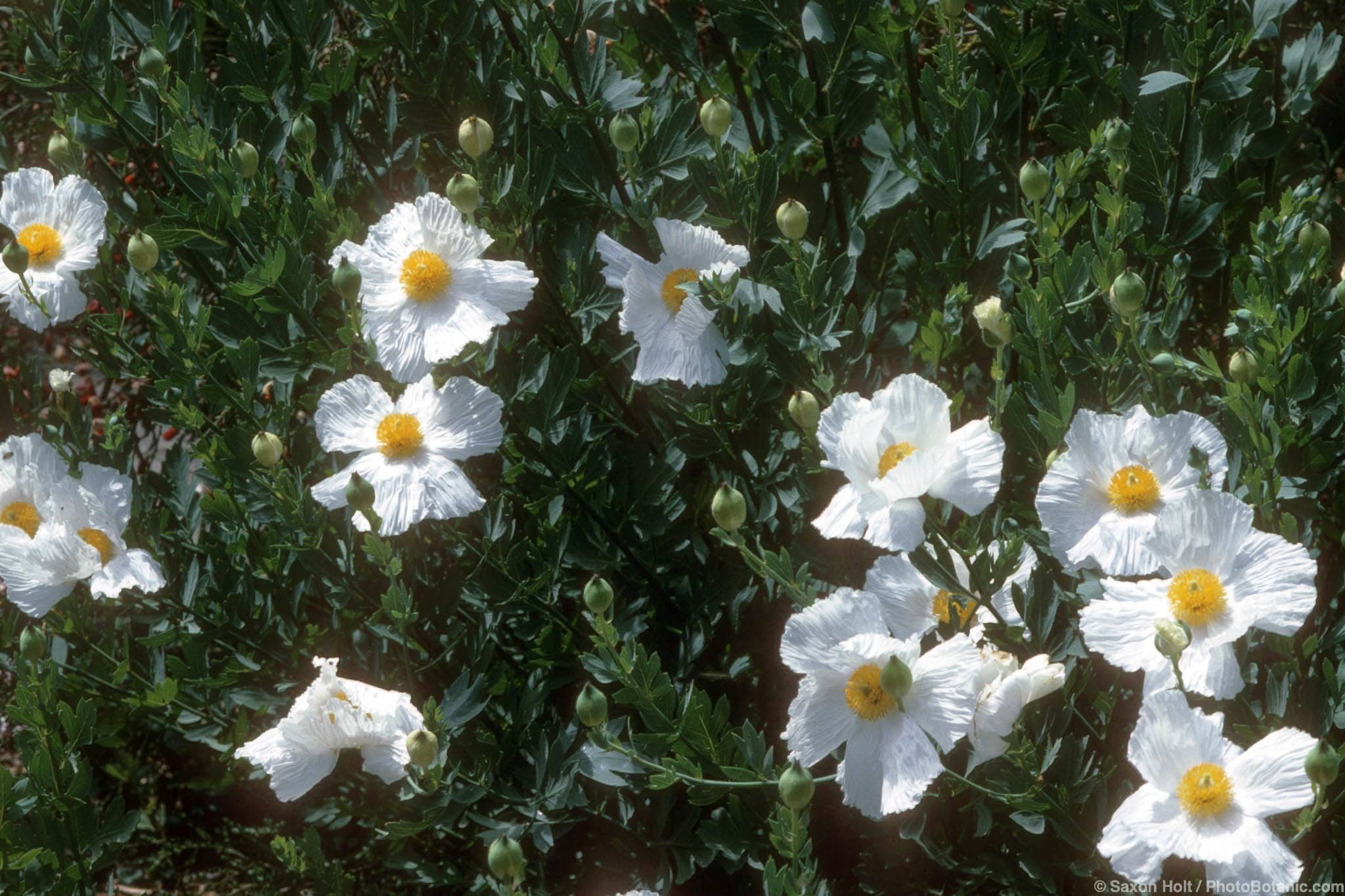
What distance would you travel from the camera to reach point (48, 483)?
5.93ft

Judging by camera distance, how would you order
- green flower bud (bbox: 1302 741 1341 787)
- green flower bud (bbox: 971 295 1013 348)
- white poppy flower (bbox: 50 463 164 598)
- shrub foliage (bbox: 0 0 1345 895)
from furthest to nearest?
white poppy flower (bbox: 50 463 164 598)
shrub foliage (bbox: 0 0 1345 895)
green flower bud (bbox: 971 295 1013 348)
green flower bud (bbox: 1302 741 1341 787)

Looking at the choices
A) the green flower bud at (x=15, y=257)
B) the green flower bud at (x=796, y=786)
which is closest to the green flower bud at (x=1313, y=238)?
the green flower bud at (x=796, y=786)

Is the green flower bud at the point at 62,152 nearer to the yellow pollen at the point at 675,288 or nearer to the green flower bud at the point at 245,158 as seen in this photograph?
the green flower bud at the point at 245,158

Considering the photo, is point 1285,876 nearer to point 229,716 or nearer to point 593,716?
point 593,716

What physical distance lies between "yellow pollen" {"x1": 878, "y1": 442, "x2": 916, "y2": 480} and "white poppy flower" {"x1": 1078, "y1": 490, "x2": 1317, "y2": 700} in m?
0.22

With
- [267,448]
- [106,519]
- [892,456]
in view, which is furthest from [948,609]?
[106,519]

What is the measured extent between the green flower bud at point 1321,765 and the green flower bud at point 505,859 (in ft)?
2.26

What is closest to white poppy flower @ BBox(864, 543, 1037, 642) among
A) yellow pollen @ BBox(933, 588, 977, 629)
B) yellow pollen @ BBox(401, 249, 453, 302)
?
yellow pollen @ BBox(933, 588, 977, 629)

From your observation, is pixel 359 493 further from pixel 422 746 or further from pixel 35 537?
pixel 35 537

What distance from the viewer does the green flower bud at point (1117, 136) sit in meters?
1.46

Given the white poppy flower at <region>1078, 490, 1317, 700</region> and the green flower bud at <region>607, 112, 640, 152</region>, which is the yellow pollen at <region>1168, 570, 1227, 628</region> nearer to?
the white poppy flower at <region>1078, 490, 1317, 700</region>

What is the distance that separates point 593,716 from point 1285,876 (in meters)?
0.63

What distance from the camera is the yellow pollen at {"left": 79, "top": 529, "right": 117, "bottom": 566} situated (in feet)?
5.64

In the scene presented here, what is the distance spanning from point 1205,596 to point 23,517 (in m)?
1.41
